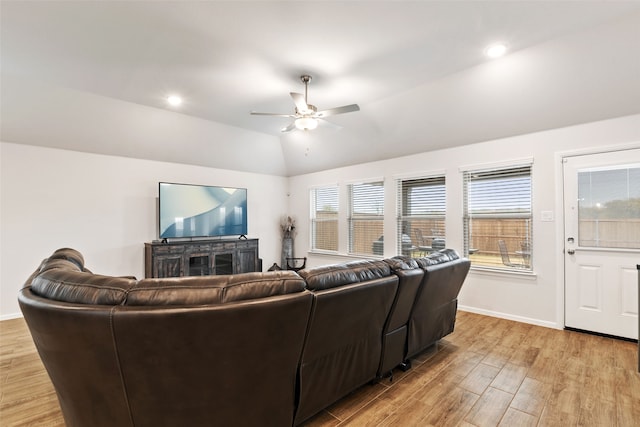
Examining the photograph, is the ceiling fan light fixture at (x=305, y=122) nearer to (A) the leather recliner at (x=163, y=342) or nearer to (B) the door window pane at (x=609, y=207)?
(A) the leather recliner at (x=163, y=342)

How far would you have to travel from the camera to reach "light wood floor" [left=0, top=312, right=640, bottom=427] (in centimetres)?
199

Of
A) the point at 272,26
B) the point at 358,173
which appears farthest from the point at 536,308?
the point at 272,26

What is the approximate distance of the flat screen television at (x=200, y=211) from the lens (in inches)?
207

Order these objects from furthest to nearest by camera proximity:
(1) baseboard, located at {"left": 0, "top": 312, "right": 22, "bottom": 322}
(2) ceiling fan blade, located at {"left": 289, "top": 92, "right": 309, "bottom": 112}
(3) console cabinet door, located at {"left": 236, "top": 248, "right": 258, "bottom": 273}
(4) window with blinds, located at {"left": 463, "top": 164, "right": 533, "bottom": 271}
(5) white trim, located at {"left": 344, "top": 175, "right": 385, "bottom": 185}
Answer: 1. (3) console cabinet door, located at {"left": 236, "top": 248, "right": 258, "bottom": 273}
2. (5) white trim, located at {"left": 344, "top": 175, "right": 385, "bottom": 185}
3. (1) baseboard, located at {"left": 0, "top": 312, "right": 22, "bottom": 322}
4. (4) window with blinds, located at {"left": 463, "top": 164, "right": 533, "bottom": 271}
5. (2) ceiling fan blade, located at {"left": 289, "top": 92, "right": 309, "bottom": 112}

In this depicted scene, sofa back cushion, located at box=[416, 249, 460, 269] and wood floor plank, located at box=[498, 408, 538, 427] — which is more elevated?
sofa back cushion, located at box=[416, 249, 460, 269]

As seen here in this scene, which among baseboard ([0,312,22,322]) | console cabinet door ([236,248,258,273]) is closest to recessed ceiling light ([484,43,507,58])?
console cabinet door ([236,248,258,273])

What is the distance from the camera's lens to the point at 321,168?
657cm

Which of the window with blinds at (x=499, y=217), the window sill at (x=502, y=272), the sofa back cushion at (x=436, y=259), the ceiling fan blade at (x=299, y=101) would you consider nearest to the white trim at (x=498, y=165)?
the window with blinds at (x=499, y=217)

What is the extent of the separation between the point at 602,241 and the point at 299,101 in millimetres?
3721

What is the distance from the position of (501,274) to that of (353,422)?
3.15 metres

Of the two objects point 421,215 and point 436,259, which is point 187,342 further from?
point 421,215

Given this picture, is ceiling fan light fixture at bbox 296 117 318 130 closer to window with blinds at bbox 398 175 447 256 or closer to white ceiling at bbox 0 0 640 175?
white ceiling at bbox 0 0 640 175

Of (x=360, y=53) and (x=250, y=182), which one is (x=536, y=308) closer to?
(x=360, y=53)

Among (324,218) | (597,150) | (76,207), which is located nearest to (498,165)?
(597,150)
